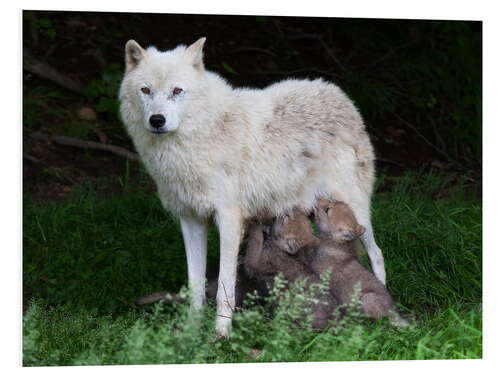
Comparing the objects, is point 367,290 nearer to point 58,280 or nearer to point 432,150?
point 58,280

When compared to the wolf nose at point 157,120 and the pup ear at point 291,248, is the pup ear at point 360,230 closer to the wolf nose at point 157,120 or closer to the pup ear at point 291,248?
the pup ear at point 291,248

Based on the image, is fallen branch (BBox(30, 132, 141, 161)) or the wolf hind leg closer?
the wolf hind leg

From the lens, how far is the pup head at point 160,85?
464cm

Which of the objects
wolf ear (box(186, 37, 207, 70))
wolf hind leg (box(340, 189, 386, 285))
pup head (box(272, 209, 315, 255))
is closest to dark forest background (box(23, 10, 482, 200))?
wolf hind leg (box(340, 189, 386, 285))

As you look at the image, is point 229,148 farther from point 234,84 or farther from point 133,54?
point 234,84

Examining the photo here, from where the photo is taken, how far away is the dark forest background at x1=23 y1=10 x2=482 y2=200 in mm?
7887

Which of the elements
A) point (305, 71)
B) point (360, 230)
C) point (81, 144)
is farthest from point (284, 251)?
point (81, 144)

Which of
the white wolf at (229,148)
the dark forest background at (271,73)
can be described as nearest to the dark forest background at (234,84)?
the dark forest background at (271,73)

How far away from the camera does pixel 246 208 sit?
204 inches

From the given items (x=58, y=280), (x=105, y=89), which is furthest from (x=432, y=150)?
(x=58, y=280)

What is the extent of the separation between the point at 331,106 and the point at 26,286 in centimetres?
318

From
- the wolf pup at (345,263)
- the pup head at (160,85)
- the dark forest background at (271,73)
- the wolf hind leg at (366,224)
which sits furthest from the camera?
the dark forest background at (271,73)

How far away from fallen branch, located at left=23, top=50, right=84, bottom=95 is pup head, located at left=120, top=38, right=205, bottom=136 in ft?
13.1

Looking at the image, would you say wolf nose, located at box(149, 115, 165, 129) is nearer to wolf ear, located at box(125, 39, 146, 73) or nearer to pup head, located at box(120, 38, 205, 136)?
pup head, located at box(120, 38, 205, 136)
